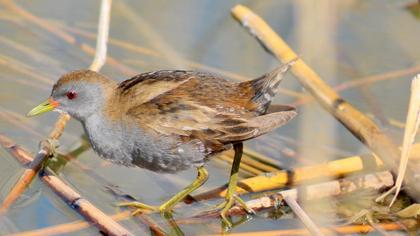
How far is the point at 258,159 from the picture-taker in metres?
4.41

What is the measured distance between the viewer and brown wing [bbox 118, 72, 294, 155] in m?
3.79

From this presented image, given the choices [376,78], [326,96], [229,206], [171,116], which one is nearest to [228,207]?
[229,206]

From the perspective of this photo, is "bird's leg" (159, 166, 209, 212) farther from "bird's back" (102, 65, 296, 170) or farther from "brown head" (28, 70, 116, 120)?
"brown head" (28, 70, 116, 120)

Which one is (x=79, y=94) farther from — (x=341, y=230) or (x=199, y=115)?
(x=341, y=230)

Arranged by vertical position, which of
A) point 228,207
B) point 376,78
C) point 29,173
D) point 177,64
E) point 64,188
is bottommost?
point 228,207

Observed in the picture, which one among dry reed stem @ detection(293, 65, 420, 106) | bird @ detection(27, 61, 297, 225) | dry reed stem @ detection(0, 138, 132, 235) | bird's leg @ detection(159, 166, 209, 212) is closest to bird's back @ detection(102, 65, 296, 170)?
bird @ detection(27, 61, 297, 225)

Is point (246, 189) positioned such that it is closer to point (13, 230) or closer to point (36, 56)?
point (13, 230)

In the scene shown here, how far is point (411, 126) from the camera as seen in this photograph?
3.77 meters

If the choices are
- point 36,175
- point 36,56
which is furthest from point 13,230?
point 36,56

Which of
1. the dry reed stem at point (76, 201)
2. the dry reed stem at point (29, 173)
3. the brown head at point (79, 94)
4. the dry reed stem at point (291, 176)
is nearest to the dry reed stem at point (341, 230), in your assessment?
the dry reed stem at point (291, 176)

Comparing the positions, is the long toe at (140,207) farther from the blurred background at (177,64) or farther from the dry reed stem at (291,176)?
the dry reed stem at (291,176)

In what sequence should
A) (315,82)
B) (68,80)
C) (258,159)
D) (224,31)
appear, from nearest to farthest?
(68,80) → (258,159) → (315,82) → (224,31)

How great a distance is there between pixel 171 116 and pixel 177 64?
1413mm

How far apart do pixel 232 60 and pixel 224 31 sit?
1.20 ft
